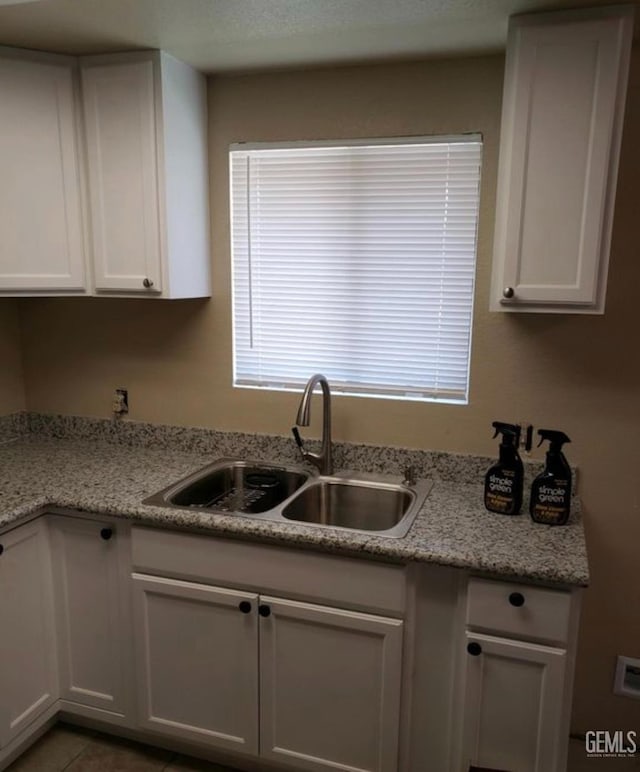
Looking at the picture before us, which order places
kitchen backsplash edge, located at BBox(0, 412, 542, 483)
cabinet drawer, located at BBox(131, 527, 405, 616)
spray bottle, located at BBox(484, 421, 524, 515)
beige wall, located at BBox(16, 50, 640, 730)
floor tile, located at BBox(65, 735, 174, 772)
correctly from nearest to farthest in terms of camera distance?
cabinet drawer, located at BBox(131, 527, 405, 616)
spray bottle, located at BBox(484, 421, 524, 515)
beige wall, located at BBox(16, 50, 640, 730)
floor tile, located at BBox(65, 735, 174, 772)
kitchen backsplash edge, located at BBox(0, 412, 542, 483)

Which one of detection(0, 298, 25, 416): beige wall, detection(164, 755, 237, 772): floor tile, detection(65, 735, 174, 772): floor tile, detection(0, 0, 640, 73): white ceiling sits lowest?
detection(65, 735, 174, 772): floor tile

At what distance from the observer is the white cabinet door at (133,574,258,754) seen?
1.81 metres

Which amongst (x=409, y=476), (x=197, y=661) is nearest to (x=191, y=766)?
(x=197, y=661)

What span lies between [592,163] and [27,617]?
2174 mm

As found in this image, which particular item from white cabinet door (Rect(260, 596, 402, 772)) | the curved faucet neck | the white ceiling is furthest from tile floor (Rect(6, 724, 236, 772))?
the white ceiling

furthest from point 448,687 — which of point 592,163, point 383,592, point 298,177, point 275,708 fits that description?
point 298,177

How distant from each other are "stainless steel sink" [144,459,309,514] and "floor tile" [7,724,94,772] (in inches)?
36.9

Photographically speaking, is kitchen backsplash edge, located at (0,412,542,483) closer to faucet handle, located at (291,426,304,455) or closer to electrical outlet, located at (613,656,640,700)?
faucet handle, located at (291,426,304,455)

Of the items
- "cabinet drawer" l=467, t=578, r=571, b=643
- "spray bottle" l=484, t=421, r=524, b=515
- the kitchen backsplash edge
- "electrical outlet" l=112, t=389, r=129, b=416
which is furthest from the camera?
"electrical outlet" l=112, t=389, r=129, b=416

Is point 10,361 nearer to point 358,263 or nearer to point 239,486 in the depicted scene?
point 239,486

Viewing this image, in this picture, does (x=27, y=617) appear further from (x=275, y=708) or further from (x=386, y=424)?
(x=386, y=424)

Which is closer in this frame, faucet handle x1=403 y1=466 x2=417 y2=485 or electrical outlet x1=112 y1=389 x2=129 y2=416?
faucet handle x1=403 y1=466 x2=417 y2=485

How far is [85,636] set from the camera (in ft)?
6.62

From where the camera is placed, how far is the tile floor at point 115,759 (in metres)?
1.99
